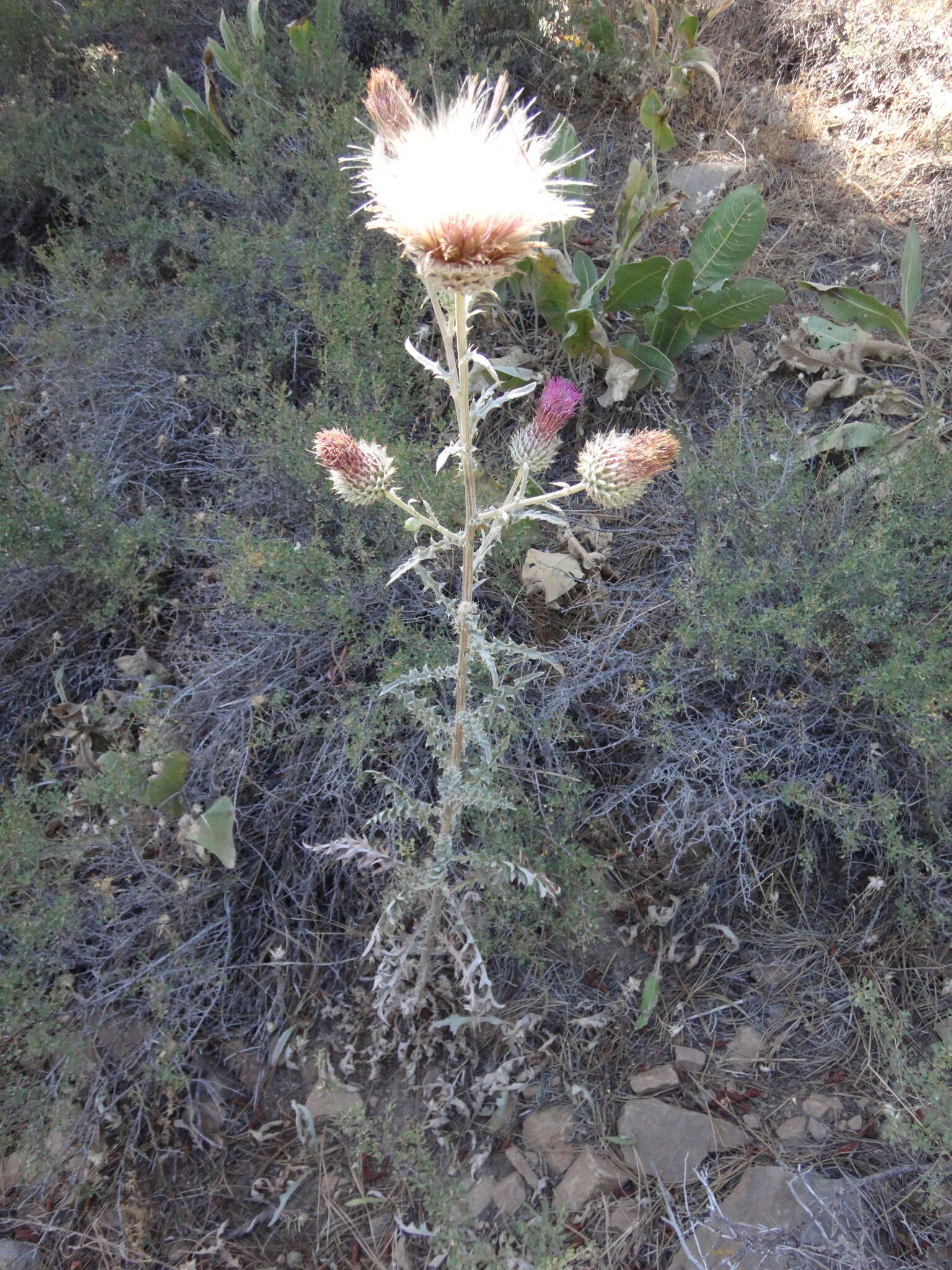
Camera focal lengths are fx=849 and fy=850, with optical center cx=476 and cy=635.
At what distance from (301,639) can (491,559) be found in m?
0.69

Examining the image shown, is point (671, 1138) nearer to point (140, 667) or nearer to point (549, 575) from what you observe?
point (549, 575)

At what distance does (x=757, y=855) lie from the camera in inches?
96.2

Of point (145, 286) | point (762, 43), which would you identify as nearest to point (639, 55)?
point (762, 43)

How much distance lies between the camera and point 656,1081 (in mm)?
2193

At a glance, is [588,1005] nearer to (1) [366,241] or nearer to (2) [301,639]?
(2) [301,639]

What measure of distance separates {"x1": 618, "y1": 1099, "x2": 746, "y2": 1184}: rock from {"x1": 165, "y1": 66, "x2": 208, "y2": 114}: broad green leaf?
4822 mm

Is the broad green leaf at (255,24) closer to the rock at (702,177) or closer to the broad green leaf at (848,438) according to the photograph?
the rock at (702,177)

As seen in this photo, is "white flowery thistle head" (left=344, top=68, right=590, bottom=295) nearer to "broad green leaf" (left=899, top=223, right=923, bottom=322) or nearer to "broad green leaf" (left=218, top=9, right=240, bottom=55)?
"broad green leaf" (left=899, top=223, right=923, bottom=322)

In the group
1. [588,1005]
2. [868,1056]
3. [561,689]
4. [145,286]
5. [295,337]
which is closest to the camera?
[868,1056]

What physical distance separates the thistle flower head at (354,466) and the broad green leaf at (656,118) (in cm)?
278

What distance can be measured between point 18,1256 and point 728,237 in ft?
12.8

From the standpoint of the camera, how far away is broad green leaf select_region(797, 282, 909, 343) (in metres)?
3.20

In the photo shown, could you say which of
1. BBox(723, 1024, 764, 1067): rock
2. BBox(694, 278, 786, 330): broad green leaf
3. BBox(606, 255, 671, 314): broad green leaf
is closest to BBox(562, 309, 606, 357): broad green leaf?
BBox(606, 255, 671, 314): broad green leaf

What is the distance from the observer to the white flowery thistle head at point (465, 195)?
52.1 inches
